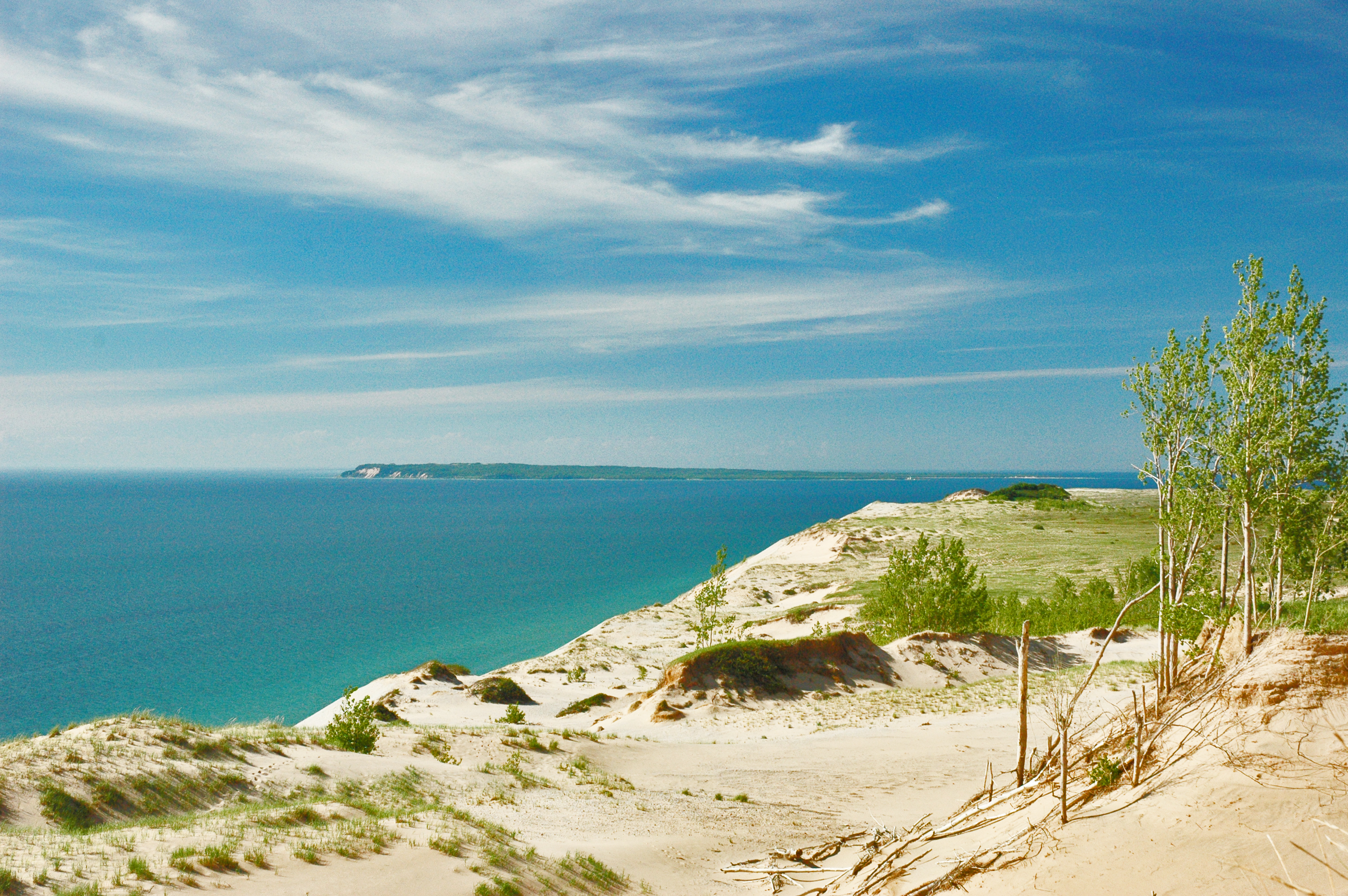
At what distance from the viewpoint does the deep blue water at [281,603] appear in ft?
147

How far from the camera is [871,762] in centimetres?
1903

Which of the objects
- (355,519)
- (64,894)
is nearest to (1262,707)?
(64,894)

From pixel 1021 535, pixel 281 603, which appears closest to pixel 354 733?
pixel 281 603

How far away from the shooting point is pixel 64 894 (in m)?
7.60

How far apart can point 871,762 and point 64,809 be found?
16.9 metres

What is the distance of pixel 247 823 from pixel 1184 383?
78.5 feet

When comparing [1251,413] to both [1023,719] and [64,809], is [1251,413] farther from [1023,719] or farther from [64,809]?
[64,809]

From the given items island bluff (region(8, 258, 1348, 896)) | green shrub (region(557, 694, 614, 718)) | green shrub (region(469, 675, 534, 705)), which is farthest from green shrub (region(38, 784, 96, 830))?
green shrub (region(469, 675, 534, 705))

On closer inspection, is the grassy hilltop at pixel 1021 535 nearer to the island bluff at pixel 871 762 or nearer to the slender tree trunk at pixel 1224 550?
the island bluff at pixel 871 762

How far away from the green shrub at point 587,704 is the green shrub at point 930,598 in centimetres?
1380

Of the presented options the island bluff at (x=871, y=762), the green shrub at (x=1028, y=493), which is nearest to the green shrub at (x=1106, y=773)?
the island bluff at (x=871, y=762)

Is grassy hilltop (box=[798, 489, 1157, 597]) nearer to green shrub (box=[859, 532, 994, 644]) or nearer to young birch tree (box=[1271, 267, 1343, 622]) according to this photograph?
green shrub (box=[859, 532, 994, 644])

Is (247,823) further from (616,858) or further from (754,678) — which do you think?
(754,678)

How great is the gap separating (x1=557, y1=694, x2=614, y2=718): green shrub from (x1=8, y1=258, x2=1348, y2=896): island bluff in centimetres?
15
